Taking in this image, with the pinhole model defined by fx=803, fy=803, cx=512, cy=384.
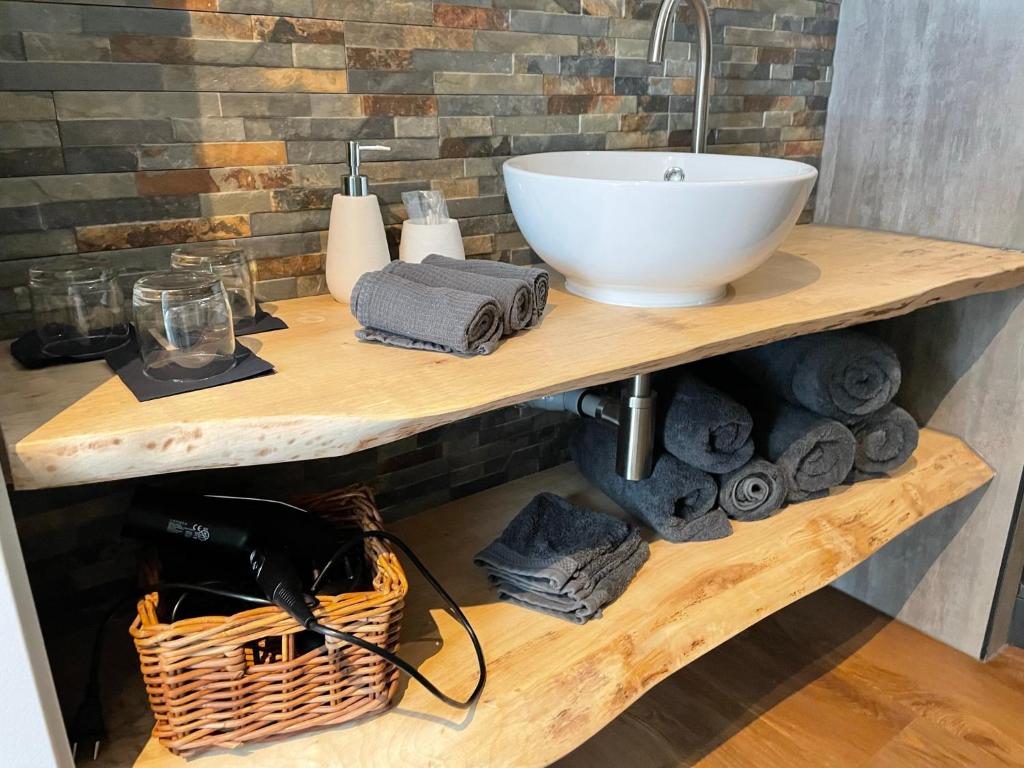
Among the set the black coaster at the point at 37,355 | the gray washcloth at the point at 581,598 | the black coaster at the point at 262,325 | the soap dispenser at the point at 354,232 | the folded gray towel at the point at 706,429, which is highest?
the soap dispenser at the point at 354,232

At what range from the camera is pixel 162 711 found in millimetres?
764

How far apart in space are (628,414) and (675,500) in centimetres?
15

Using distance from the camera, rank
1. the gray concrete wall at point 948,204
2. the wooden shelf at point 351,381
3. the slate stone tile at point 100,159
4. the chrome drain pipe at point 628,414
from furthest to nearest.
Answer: the gray concrete wall at point 948,204, the chrome drain pipe at point 628,414, the slate stone tile at point 100,159, the wooden shelf at point 351,381

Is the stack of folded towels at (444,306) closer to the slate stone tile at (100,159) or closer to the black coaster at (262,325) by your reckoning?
the black coaster at (262,325)

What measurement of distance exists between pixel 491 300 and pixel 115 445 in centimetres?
40

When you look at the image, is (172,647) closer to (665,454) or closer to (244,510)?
(244,510)

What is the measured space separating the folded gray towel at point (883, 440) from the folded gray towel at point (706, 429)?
0.25 meters

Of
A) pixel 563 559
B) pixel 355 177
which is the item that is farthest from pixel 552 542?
pixel 355 177

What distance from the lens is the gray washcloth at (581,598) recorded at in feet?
3.32

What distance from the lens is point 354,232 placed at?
1009 millimetres

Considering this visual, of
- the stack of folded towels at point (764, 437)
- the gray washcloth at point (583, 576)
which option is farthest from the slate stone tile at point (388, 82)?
the gray washcloth at point (583, 576)

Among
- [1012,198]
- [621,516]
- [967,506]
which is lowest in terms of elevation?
[967,506]

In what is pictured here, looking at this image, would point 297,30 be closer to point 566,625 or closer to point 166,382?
point 166,382

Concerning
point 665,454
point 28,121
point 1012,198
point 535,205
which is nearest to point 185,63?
point 28,121
